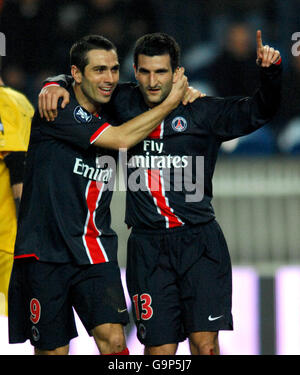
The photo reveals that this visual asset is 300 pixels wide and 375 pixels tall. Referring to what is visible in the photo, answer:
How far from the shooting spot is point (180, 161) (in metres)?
4.82

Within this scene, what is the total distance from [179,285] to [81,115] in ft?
3.41

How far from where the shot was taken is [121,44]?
7.81 meters

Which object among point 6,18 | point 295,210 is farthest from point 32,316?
point 6,18

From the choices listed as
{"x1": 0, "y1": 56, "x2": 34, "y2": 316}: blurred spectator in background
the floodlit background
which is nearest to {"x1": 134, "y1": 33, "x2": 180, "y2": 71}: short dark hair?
{"x1": 0, "y1": 56, "x2": 34, "y2": 316}: blurred spectator in background

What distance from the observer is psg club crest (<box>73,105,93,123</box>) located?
477 cm

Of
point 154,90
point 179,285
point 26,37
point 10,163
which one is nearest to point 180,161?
point 154,90

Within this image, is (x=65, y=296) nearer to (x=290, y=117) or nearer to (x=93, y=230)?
(x=93, y=230)

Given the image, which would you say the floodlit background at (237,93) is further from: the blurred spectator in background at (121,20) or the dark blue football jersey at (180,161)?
the dark blue football jersey at (180,161)

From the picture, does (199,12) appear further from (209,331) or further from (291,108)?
(209,331)

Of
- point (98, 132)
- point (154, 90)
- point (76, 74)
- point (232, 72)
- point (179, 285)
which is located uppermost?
point (232, 72)

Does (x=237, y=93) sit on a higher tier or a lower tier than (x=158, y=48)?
higher

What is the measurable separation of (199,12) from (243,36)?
60cm

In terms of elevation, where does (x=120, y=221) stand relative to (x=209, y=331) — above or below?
above

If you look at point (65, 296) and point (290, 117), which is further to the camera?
point (290, 117)
